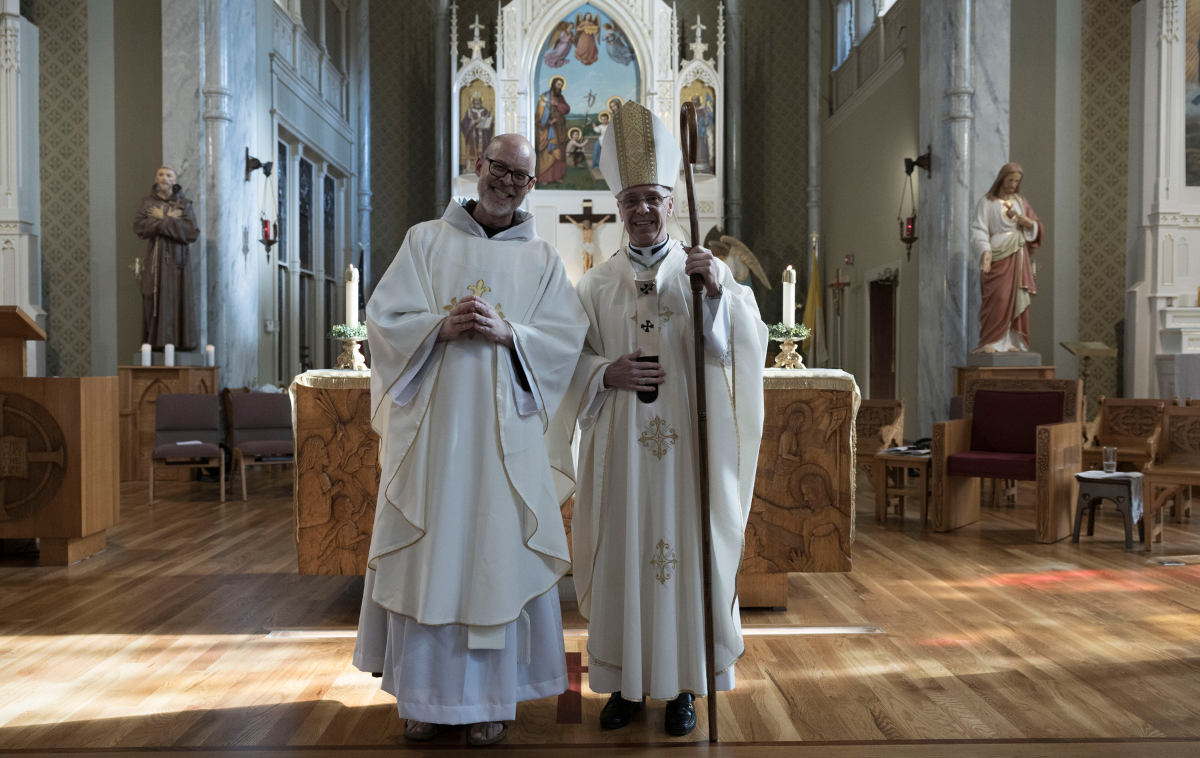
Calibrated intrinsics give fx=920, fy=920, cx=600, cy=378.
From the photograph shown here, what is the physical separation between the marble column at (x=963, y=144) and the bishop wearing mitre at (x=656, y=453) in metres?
6.86

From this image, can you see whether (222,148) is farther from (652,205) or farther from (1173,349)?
(1173,349)

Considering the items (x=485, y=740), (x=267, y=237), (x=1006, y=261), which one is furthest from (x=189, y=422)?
(x=1006, y=261)

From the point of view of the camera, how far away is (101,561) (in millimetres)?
5039

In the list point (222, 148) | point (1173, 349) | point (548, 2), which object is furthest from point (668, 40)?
point (1173, 349)

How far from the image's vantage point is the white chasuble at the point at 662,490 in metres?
2.58

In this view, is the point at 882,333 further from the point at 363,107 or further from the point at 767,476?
the point at 767,476

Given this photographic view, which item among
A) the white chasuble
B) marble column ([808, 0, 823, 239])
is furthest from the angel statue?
the white chasuble

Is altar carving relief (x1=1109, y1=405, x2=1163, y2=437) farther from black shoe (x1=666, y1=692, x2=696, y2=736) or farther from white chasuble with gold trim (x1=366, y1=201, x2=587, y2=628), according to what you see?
white chasuble with gold trim (x1=366, y1=201, x2=587, y2=628)

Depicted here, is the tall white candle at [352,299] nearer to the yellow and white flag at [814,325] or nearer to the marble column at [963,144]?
the marble column at [963,144]

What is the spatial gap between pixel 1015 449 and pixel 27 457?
5.97 meters

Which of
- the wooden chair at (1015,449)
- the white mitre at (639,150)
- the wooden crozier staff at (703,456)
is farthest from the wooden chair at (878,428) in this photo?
the white mitre at (639,150)

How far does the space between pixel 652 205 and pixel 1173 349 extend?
8.01 meters

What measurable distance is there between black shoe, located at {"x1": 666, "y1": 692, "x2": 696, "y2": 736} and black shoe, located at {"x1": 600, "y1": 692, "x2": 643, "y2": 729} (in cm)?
2

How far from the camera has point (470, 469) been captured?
8.38 feet
